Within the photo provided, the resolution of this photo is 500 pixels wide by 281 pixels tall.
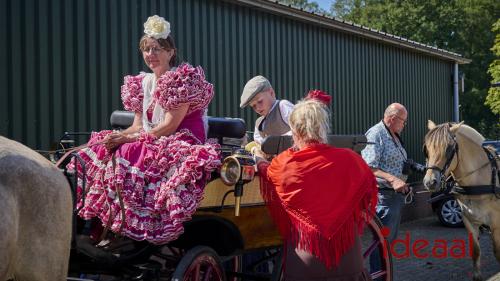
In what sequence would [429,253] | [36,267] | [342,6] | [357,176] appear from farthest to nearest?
[342,6] → [429,253] → [357,176] → [36,267]

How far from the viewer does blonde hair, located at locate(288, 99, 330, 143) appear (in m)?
3.26

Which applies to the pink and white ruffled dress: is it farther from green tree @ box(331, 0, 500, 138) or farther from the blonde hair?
green tree @ box(331, 0, 500, 138)

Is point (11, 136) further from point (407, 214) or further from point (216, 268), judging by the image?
point (407, 214)

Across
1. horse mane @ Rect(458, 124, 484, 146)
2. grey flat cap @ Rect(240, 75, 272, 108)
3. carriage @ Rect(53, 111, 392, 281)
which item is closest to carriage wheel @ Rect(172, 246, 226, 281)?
carriage @ Rect(53, 111, 392, 281)

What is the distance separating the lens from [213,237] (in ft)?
13.1

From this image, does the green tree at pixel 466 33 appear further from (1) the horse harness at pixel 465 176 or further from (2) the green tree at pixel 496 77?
(1) the horse harness at pixel 465 176

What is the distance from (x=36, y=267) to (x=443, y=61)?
14.1 meters

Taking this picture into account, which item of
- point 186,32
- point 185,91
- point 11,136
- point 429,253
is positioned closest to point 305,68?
point 186,32

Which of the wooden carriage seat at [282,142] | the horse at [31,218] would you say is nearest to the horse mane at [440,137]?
the wooden carriage seat at [282,142]

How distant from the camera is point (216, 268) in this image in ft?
11.5

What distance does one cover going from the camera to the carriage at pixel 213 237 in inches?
134

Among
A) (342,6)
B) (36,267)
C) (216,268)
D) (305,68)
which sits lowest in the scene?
(216,268)

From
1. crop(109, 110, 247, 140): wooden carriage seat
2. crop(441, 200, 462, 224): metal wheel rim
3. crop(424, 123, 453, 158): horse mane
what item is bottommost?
crop(441, 200, 462, 224): metal wheel rim

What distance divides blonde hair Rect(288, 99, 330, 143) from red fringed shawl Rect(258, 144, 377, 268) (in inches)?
2.6
